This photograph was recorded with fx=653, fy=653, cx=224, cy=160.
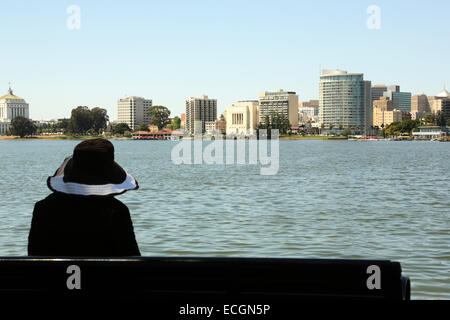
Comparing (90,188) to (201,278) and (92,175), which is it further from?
(201,278)

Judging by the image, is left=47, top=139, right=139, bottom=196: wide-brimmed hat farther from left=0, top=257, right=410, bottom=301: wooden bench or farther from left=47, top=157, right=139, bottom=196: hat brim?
left=0, top=257, right=410, bottom=301: wooden bench

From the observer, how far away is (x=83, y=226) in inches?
161

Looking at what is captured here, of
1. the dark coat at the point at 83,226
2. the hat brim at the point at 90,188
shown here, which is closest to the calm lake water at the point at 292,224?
the dark coat at the point at 83,226

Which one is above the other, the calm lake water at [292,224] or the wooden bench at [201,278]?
the wooden bench at [201,278]

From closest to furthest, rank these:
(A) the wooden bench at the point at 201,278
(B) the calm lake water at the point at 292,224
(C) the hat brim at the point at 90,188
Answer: (A) the wooden bench at the point at 201,278 → (C) the hat brim at the point at 90,188 → (B) the calm lake water at the point at 292,224

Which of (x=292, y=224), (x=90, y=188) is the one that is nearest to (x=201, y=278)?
(x=90, y=188)

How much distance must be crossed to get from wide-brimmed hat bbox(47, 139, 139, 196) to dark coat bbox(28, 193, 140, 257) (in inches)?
2.6

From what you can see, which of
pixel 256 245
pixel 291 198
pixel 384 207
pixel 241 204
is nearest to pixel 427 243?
pixel 256 245

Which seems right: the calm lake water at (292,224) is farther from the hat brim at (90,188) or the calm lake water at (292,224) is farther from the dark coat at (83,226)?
the hat brim at (90,188)

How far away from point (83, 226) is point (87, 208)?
4.6 inches

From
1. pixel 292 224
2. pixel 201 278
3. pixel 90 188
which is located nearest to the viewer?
pixel 201 278

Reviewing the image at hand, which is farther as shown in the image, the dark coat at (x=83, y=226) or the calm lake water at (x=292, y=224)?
the calm lake water at (x=292, y=224)

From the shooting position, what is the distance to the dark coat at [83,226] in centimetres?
408

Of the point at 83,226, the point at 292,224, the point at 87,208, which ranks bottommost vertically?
the point at 292,224
